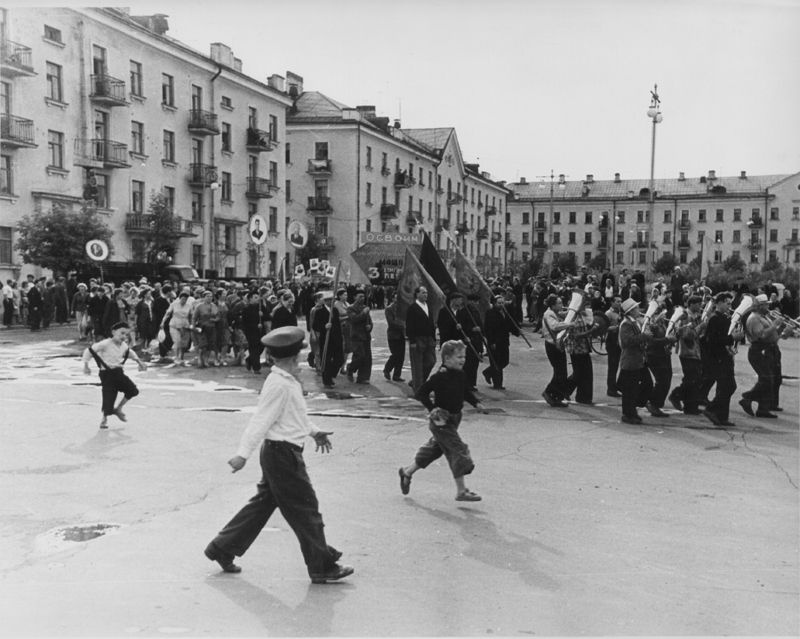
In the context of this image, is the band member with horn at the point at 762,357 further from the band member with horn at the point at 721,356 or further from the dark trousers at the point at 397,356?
the dark trousers at the point at 397,356

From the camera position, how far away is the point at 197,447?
29.6 feet

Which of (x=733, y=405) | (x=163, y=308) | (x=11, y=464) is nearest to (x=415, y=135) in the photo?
(x=163, y=308)

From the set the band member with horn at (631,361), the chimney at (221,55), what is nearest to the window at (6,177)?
the chimney at (221,55)

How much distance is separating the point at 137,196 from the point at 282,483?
104ft

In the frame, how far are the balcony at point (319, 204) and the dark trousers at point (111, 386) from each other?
4661cm

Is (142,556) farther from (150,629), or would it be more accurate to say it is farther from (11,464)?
(11,464)

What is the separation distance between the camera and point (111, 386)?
402 inches

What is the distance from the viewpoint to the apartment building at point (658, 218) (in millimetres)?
90562

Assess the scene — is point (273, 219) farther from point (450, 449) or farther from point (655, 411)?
point (450, 449)

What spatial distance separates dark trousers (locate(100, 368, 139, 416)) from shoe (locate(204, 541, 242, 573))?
216 inches

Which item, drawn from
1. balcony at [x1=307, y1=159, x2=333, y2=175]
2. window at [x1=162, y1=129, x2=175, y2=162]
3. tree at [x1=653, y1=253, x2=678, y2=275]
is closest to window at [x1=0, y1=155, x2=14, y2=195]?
window at [x1=162, y1=129, x2=175, y2=162]

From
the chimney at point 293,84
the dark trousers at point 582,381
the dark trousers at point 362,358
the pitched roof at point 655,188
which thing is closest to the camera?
the dark trousers at point 582,381

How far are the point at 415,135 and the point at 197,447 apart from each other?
66.3 meters

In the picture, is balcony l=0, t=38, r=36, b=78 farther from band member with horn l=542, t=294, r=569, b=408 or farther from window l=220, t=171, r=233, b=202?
band member with horn l=542, t=294, r=569, b=408
